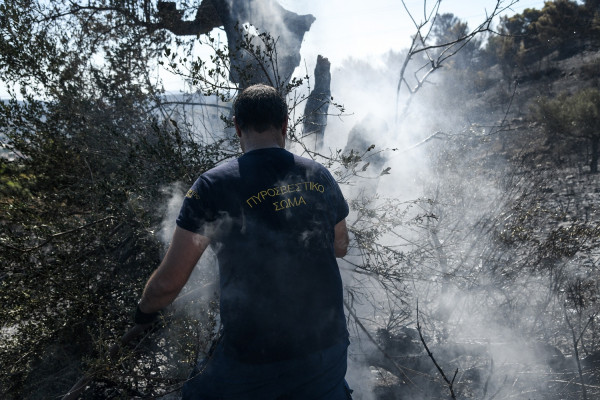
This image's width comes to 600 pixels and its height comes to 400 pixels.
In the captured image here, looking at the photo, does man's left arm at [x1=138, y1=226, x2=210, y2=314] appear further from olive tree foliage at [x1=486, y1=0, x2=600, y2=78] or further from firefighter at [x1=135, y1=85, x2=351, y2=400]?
olive tree foliage at [x1=486, y1=0, x2=600, y2=78]

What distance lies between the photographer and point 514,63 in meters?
21.0

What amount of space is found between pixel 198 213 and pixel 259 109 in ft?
1.79

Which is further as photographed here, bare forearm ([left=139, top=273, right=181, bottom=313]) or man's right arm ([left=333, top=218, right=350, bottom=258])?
man's right arm ([left=333, top=218, right=350, bottom=258])

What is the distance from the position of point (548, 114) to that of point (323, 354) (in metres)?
13.5

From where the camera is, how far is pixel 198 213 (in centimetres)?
164

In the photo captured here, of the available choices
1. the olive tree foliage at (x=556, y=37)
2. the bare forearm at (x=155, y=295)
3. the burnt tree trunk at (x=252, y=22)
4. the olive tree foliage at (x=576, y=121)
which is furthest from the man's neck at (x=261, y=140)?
the olive tree foliage at (x=556, y=37)

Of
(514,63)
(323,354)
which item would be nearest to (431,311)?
(323,354)

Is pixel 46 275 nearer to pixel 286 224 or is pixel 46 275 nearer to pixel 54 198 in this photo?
pixel 54 198

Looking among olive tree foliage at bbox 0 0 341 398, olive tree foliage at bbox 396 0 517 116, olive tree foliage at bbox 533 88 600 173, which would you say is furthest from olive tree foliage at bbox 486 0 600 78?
olive tree foliage at bbox 0 0 341 398

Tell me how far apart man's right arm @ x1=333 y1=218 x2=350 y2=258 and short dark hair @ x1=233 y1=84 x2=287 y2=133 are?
626mm

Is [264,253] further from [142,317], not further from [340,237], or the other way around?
[142,317]

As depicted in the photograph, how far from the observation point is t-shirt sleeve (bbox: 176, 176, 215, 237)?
164 centimetres

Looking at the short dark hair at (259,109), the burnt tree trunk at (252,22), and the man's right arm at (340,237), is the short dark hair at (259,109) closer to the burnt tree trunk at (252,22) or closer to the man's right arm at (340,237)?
the man's right arm at (340,237)

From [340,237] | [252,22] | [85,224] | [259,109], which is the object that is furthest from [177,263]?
[252,22]
